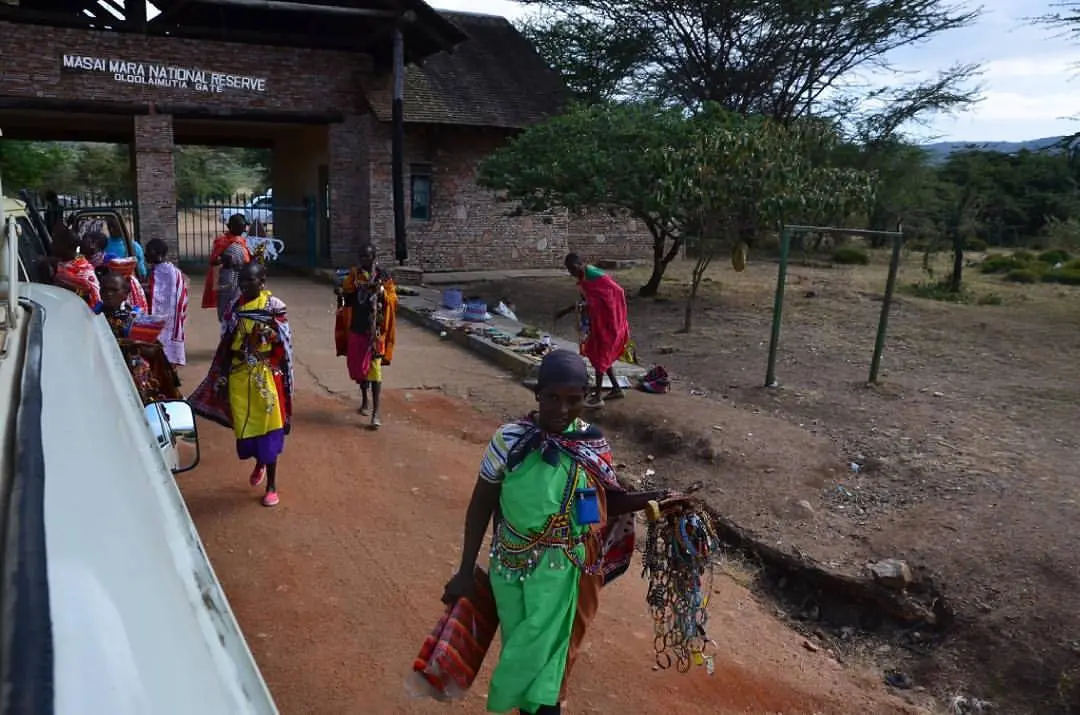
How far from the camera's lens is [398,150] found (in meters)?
17.2

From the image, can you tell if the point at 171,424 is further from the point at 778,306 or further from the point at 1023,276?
the point at 1023,276

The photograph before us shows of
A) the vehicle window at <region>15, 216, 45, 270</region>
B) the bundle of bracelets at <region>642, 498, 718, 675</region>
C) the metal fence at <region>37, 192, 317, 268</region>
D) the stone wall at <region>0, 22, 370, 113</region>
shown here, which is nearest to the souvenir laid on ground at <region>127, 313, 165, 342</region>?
the vehicle window at <region>15, 216, 45, 270</region>

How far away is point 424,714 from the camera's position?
3.53m

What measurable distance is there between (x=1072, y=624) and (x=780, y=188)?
8.30 m

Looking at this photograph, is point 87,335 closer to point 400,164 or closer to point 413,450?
point 413,450

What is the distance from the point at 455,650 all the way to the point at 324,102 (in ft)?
54.8

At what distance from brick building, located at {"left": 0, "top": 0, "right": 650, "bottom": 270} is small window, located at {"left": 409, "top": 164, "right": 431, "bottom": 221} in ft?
0.10

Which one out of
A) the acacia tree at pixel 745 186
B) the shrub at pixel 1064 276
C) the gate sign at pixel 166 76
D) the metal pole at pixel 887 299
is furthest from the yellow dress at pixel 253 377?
the shrub at pixel 1064 276

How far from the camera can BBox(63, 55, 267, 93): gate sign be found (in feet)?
51.4

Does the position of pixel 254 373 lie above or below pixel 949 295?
above

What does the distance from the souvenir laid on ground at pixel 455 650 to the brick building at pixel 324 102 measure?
14.7 m

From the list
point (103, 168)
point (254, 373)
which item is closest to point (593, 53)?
point (254, 373)

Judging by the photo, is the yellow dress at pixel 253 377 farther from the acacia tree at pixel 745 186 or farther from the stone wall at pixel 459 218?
the stone wall at pixel 459 218

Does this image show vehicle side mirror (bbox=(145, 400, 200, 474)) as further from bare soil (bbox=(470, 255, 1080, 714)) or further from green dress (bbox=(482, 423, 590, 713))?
bare soil (bbox=(470, 255, 1080, 714))
